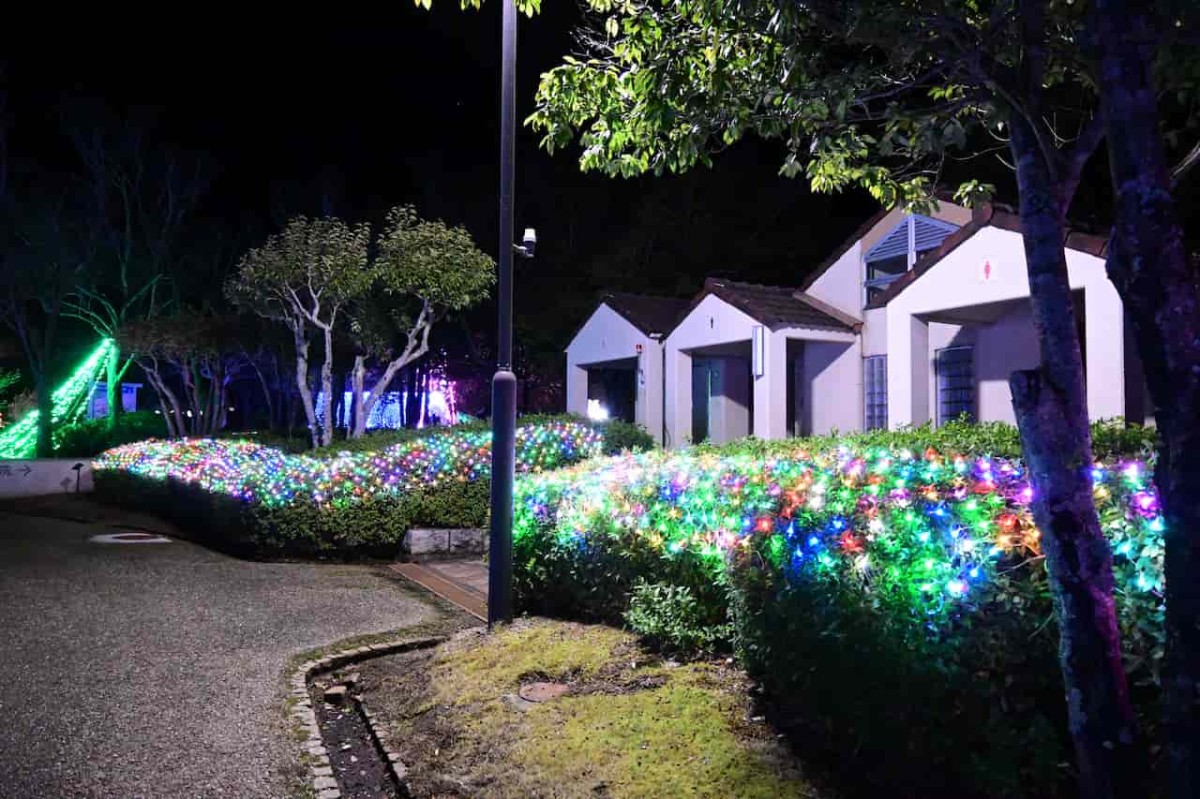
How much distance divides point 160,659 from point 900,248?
43.5 ft

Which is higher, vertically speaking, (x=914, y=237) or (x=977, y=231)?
(x=914, y=237)

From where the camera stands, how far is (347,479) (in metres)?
11.3

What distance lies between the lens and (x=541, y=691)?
5242 mm

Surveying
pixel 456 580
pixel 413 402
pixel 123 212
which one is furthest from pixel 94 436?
pixel 456 580

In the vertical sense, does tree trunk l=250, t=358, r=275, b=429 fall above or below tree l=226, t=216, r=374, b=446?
below

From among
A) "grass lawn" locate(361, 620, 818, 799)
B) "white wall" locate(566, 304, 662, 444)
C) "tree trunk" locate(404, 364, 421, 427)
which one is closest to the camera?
"grass lawn" locate(361, 620, 818, 799)

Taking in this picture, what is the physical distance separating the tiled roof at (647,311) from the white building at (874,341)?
0.29ft

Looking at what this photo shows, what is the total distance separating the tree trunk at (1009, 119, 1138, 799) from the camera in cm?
286

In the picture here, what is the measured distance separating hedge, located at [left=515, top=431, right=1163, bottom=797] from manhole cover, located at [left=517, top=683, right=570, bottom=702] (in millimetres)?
738

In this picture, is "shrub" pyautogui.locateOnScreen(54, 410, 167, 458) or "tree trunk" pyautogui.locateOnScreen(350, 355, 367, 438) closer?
"tree trunk" pyautogui.locateOnScreen(350, 355, 367, 438)

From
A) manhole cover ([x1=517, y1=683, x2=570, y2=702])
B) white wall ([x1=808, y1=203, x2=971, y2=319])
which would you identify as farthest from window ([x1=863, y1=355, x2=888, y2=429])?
manhole cover ([x1=517, y1=683, x2=570, y2=702])

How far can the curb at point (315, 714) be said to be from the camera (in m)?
4.39

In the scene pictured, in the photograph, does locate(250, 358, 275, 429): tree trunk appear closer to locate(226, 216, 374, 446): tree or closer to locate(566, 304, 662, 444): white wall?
locate(226, 216, 374, 446): tree

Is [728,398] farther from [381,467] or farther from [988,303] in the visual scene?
[381,467]
